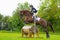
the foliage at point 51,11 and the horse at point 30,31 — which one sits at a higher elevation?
the foliage at point 51,11

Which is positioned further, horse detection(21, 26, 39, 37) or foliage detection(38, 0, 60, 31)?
foliage detection(38, 0, 60, 31)

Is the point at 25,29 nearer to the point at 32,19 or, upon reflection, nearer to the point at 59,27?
the point at 32,19

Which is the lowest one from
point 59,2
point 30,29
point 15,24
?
point 30,29

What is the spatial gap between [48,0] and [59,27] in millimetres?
6217

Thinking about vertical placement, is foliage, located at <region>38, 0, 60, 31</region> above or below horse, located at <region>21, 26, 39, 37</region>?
above

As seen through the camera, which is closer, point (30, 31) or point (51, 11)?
point (30, 31)

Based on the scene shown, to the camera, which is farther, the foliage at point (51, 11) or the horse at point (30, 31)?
the foliage at point (51, 11)

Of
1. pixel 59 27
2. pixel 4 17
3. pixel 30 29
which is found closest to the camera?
pixel 30 29

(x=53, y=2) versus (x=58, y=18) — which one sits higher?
(x=53, y=2)

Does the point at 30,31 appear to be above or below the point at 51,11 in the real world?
below

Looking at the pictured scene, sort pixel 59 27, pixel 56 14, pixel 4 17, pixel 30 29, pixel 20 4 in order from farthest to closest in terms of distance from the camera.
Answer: pixel 4 17 < pixel 20 4 < pixel 59 27 < pixel 56 14 < pixel 30 29

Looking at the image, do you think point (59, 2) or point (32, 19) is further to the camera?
point (59, 2)

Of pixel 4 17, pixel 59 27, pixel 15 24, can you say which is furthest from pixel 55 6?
pixel 4 17

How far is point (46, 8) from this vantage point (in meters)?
53.2
